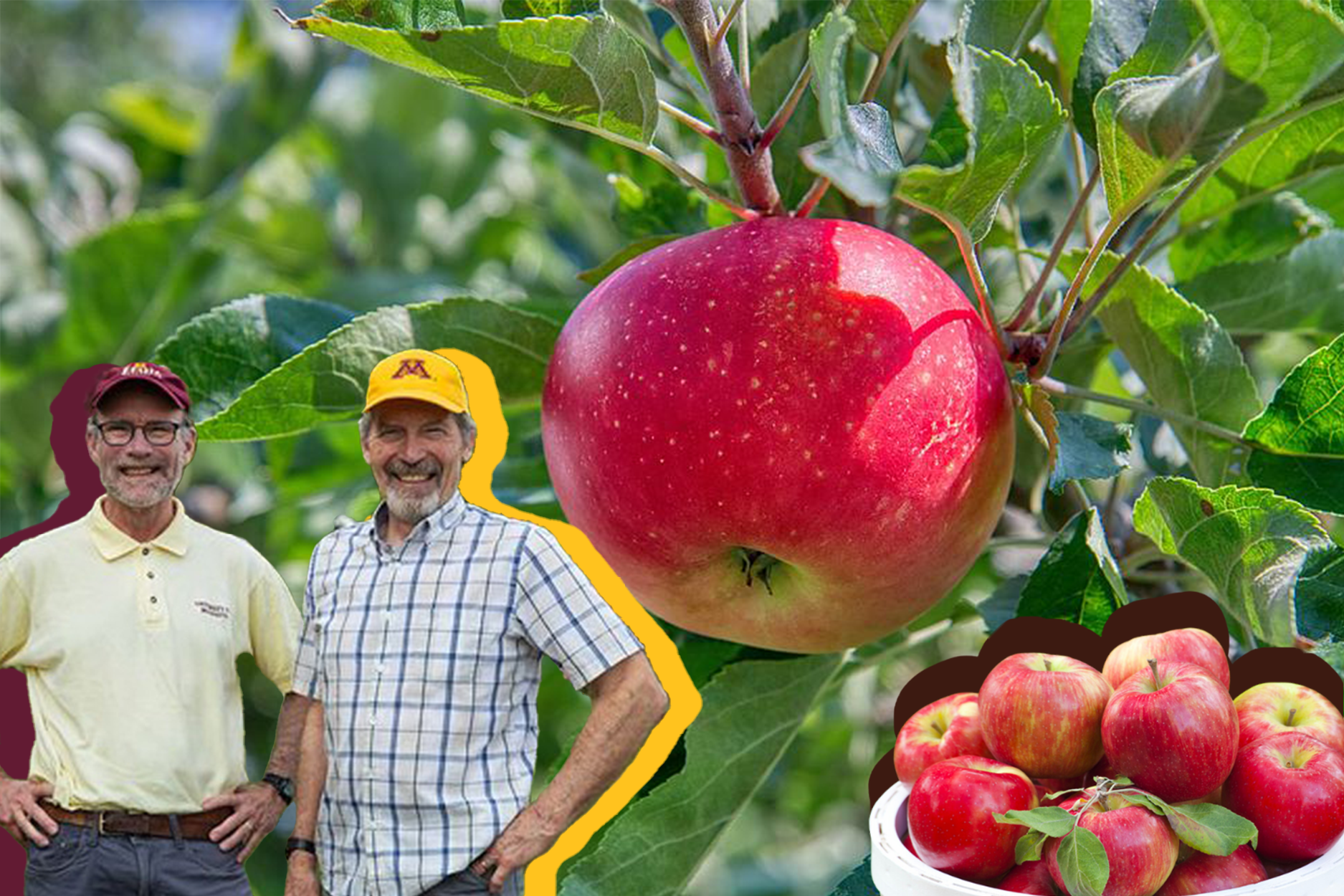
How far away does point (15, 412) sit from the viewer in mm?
1777

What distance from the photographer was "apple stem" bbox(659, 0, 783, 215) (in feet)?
2.58

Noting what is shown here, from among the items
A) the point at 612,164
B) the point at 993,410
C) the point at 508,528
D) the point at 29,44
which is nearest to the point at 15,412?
the point at 612,164

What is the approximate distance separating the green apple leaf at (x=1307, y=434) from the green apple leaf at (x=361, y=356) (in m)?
0.40

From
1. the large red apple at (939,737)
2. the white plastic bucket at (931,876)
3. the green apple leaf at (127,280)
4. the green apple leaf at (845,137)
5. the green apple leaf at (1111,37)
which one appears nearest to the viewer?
the green apple leaf at (845,137)

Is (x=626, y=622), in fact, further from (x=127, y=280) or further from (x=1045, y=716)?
(x=127, y=280)

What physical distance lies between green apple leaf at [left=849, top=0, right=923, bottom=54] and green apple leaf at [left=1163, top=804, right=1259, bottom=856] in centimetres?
43

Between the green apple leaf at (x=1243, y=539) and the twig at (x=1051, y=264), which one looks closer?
the green apple leaf at (x=1243, y=539)

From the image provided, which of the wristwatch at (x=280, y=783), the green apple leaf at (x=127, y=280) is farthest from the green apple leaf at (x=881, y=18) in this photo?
the green apple leaf at (x=127, y=280)

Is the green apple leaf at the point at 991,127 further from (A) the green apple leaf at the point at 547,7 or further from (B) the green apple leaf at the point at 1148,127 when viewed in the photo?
(A) the green apple leaf at the point at 547,7

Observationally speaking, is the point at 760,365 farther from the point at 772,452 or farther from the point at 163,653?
the point at 163,653

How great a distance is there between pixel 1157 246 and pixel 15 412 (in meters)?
1.25

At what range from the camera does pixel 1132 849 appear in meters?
0.71

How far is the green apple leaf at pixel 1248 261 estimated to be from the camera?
108 cm

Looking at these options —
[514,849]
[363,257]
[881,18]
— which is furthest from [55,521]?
[363,257]
